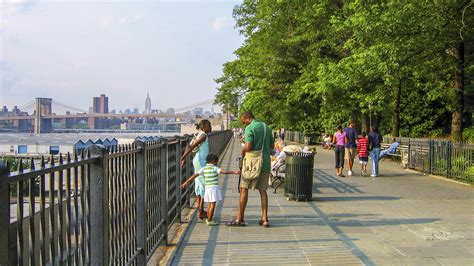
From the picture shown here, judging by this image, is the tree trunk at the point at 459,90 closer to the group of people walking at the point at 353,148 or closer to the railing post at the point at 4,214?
the group of people walking at the point at 353,148

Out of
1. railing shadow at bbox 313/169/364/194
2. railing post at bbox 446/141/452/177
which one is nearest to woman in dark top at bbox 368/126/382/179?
railing shadow at bbox 313/169/364/194

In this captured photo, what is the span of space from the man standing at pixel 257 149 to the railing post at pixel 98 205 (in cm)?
411

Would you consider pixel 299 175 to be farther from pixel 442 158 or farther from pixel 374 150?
pixel 442 158

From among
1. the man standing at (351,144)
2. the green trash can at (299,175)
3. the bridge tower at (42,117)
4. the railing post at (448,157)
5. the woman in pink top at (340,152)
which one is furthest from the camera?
the bridge tower at (42,117)


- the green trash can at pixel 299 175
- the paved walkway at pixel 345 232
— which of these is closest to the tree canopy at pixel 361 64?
the paved walkway at pixel 345 232

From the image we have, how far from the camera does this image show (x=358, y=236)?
24.2 feet

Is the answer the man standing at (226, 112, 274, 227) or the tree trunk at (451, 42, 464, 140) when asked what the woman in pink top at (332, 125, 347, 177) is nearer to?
the tree trunk at (451, 42, 464, 140)

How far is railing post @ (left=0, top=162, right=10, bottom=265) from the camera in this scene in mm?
2137

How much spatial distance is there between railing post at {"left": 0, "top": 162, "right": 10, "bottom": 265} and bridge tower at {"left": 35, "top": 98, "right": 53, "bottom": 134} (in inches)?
2396

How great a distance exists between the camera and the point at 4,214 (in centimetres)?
220

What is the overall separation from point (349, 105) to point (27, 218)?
1062 inches

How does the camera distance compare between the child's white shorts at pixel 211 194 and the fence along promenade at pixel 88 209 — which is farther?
the child's white shorts at pixel 211 194

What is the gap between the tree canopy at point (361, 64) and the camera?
55.9 feet

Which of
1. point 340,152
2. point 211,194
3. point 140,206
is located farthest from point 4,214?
point 340,152
